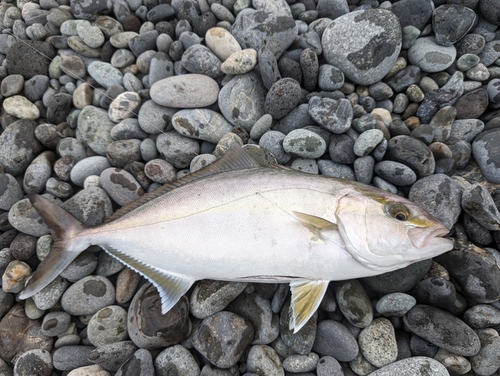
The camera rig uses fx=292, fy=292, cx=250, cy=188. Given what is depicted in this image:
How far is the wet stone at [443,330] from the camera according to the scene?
83.1 inches

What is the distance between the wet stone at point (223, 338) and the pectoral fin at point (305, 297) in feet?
1.40

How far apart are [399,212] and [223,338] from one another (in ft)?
5.19

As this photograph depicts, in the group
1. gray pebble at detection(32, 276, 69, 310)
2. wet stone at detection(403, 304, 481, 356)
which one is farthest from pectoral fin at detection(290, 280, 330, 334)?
gray pebble at detection(32, 276, 69, 310)

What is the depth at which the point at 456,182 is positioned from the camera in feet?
8.27

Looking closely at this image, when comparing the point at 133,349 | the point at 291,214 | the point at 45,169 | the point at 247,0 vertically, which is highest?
the point at 247,0

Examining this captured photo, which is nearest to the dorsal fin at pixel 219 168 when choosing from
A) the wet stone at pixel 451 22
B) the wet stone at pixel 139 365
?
the wet stone at pixel 139 365

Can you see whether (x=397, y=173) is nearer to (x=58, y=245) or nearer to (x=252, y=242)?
(x=252, y=242)

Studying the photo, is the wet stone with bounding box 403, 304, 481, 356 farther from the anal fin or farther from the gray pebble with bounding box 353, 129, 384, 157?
the anal fin

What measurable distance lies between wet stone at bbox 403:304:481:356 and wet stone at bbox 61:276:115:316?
2468 mm

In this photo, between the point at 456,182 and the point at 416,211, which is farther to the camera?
the point at 456,182

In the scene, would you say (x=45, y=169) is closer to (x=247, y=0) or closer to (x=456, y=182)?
(x=247, y=0)

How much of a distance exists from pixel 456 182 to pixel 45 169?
150 inches

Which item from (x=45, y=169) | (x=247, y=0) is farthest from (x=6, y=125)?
(x=247, y=0)

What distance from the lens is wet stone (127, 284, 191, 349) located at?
2.27 metres
